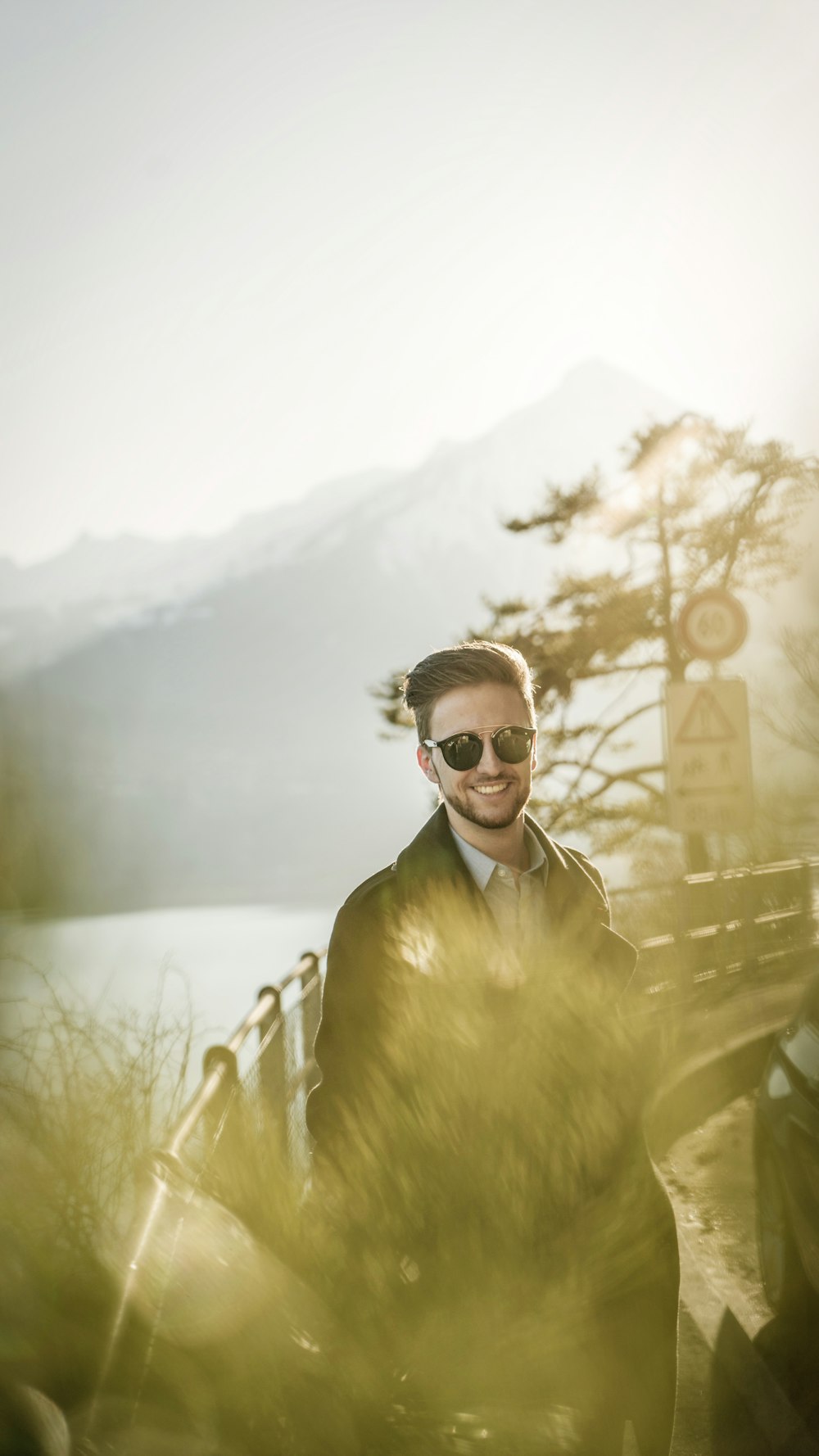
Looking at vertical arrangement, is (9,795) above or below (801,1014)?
above

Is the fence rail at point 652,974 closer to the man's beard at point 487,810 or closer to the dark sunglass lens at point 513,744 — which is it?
the man's beard at point 487,810

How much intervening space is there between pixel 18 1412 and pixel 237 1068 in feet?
10.8

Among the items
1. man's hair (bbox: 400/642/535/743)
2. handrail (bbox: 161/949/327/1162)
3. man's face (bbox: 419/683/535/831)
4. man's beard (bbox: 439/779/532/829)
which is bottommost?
handrail (bbox: 161/949/327/1162)

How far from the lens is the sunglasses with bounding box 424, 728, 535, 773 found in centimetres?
216

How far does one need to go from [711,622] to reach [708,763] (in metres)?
1.01

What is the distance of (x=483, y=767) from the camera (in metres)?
2.15

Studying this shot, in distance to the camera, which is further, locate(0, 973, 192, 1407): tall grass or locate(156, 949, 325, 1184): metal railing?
locate(156, 949, 325, 1184): metal railing

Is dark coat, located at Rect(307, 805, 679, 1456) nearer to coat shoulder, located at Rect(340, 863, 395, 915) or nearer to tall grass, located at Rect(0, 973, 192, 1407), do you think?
coat shoulder, located at Rect(340, 863, 395, 915)

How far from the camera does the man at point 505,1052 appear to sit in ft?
5.38

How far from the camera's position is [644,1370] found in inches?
70.4

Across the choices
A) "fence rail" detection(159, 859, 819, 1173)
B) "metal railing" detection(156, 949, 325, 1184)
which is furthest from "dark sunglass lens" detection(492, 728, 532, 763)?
"fence rail" detection(159, 859, 819, 1173)

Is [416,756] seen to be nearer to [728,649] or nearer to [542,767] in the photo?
[728,649]

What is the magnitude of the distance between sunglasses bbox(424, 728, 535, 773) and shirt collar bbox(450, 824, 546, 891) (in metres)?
0.13

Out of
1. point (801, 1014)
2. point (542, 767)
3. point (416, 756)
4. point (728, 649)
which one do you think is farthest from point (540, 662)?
point (416, 756)
